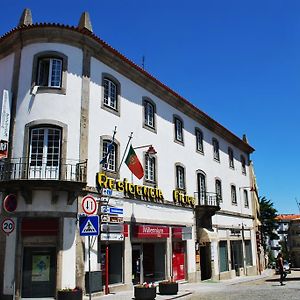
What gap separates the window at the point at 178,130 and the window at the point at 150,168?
3576mm

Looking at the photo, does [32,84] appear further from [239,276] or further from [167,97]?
[239,276]

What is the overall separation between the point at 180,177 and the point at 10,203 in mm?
12260

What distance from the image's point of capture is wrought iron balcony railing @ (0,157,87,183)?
16156mm

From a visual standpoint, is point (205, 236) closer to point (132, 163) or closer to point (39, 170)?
point (132, 163)

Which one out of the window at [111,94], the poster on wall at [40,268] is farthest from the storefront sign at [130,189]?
the poster on wall at [40,268]

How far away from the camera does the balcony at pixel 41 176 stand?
15.5 m

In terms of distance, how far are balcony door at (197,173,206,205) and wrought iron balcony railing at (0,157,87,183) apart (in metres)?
12.6

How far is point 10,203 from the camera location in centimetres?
1590

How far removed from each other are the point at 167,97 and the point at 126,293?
→ 1218cm

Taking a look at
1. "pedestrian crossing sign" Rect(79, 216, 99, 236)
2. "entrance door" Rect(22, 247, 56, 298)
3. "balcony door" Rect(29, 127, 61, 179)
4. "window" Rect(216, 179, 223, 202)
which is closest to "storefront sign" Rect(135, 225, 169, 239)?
"entrance door" Rect(22, 247, 56, 298)

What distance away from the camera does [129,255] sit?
1952 centimetres

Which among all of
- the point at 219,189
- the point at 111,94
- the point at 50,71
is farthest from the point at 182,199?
the point at 50,71

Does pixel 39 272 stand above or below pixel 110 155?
below

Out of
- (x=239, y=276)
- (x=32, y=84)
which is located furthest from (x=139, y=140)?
(x=239, y=276)
